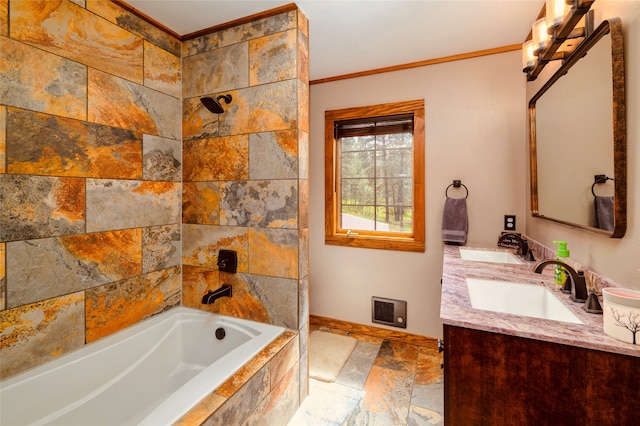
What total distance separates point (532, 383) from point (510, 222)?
5.37 feet

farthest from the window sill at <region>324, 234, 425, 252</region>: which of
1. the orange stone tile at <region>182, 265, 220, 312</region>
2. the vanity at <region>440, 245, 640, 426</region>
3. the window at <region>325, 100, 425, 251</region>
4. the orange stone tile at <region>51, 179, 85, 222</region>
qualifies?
the orange stone tile at <region>51, 179, 85, 222</region>

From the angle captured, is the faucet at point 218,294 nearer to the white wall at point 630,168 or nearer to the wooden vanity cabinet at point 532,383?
the wooden vanity cabinet at point 532,383

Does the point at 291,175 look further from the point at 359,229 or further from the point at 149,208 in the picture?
the point at 359,229

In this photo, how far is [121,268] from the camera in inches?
65.6

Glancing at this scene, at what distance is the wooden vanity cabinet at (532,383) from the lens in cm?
78

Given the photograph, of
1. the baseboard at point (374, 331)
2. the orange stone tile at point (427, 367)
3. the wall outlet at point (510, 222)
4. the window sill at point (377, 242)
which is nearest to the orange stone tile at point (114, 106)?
the window sill at point (377, 242)

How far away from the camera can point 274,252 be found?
1.76 metres

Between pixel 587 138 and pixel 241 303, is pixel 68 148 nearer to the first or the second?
pixel 241 303

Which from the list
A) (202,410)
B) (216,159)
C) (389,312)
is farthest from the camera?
(389,312)

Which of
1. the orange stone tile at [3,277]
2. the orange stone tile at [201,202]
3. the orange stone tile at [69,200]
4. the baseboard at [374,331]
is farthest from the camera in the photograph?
the baseboard at [374,331]

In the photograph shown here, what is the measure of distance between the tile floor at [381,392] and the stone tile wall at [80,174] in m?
1.26

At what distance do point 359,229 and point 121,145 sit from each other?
2011mm

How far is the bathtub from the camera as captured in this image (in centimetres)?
117

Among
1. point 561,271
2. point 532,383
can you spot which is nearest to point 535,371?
point 532,383
